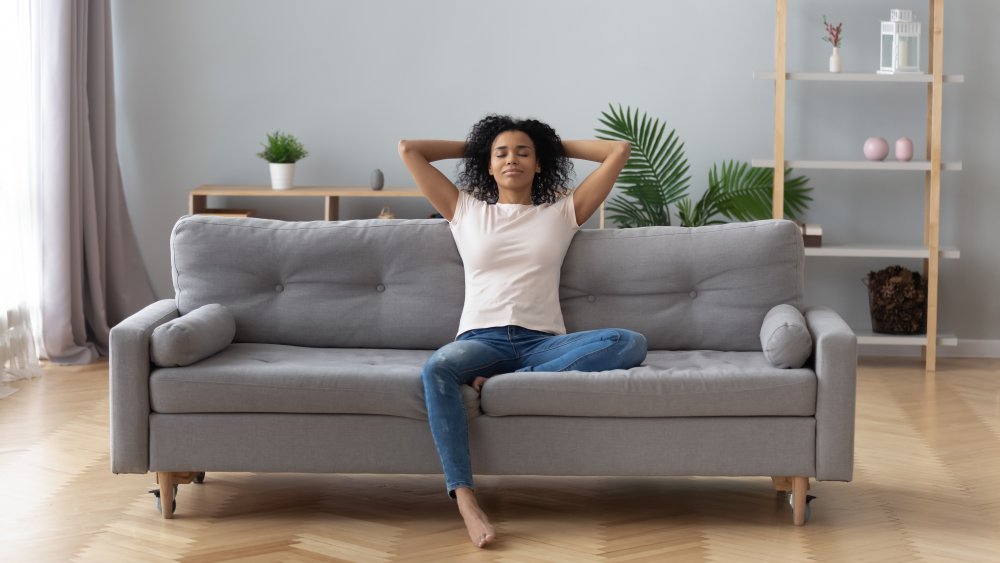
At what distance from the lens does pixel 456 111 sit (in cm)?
564

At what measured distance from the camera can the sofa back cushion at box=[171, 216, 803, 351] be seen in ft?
11.1

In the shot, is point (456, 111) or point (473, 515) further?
point (456, 111)

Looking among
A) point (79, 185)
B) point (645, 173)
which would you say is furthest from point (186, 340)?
point (645, 173)

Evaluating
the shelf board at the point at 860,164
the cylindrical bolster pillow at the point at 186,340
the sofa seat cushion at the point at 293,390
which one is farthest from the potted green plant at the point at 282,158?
the sofa seat cushion at the point at 293,390

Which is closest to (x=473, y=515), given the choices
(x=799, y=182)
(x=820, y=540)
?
(x=820, y=540)

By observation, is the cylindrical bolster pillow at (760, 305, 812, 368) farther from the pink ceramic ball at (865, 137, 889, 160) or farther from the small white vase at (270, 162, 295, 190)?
the small white vase at (270, 162, 295, 190)

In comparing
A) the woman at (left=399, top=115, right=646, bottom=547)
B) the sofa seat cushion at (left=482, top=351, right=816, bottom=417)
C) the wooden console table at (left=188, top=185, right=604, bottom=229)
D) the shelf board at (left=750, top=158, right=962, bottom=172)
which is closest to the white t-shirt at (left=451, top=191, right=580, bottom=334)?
the woman at (left=399, top=115, right=646, bottom=547)

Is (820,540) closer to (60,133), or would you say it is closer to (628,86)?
(628,86)

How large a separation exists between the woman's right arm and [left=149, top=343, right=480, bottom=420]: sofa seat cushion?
2.15 ft

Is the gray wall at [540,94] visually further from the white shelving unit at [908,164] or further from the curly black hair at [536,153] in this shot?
the curly black hair at [536,153]

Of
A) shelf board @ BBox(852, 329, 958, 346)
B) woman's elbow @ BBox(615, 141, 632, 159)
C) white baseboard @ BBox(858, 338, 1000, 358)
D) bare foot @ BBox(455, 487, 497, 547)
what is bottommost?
bare foot @ BBox(455, 487, 497, 547)

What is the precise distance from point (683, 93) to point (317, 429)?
321 centimetres

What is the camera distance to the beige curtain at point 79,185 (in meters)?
5.15

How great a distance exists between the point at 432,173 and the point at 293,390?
868mm
